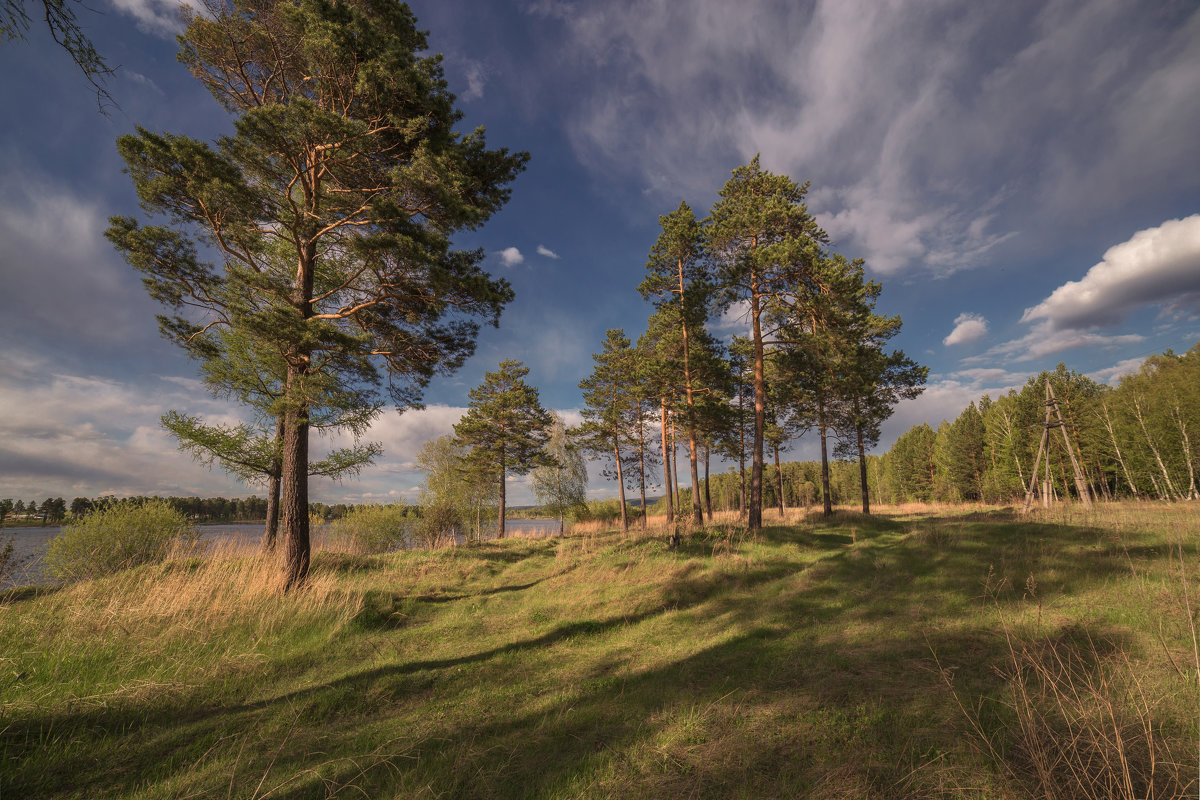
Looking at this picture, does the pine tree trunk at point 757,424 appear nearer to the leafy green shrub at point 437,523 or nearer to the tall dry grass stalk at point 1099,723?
the tall dry grass stalk at point 1099,723

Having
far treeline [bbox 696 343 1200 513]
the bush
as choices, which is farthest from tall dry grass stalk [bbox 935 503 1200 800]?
far treeline [bbox 696 343 1200 513]

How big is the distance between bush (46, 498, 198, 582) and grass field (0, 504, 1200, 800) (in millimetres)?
3947

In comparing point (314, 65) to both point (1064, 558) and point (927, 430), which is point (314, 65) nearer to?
point (1064, 558)

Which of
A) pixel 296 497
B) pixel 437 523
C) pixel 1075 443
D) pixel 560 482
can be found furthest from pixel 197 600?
pixel 1075 443

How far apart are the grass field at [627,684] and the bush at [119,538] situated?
3947mm

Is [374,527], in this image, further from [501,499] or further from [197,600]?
[197,600]

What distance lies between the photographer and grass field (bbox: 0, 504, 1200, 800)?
308cm

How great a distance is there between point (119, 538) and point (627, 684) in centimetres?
1505

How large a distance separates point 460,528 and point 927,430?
242ft

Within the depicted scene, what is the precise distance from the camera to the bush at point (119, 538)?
1065 centimetres

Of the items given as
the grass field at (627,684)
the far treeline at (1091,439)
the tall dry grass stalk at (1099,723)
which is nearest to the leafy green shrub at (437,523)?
the grass field at (627,684)

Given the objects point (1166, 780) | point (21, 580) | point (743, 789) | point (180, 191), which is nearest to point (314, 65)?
point (180, 191)

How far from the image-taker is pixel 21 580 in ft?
22.7

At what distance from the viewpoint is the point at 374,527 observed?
21953 millimetres
